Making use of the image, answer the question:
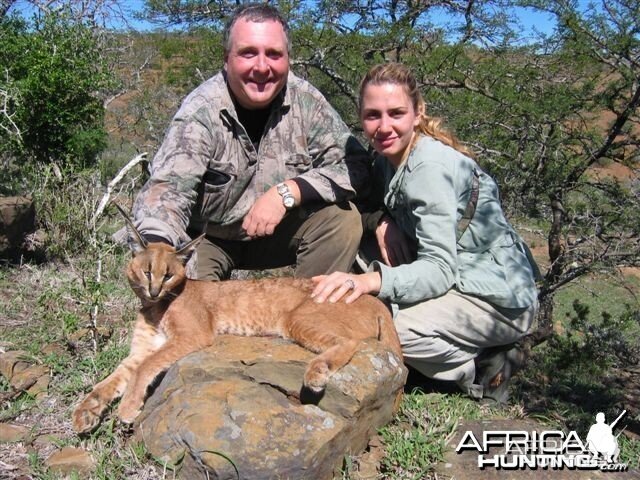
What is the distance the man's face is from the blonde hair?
652mm

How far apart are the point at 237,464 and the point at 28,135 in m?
5.85

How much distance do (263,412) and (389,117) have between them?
6.70ft

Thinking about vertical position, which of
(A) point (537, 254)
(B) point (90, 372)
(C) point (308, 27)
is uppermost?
(C) point (308, 27)

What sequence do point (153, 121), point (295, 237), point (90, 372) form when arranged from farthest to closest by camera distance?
point (153, 121), point (295, 237), point (90, 372)

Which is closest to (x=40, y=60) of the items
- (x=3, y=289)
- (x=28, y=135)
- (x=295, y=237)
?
(x=28, y=135)

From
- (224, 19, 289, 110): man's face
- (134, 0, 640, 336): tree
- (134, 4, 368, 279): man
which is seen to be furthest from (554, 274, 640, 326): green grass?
(224, 19, 289, 110): man's face

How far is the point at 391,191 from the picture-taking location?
4258 millimetres

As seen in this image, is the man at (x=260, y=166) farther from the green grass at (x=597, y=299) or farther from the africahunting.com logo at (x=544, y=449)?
the green grass at (x=597, y=299)

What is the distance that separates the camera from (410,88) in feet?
13.5

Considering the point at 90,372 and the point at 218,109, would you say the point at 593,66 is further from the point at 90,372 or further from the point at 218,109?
the point at 90,372

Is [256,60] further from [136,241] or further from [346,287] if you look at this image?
[346,287]

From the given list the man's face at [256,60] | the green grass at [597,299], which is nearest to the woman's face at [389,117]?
the man's face at [256,60]

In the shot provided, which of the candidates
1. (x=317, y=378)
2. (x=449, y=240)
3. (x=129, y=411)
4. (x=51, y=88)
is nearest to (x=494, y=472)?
(x=317, y=378)

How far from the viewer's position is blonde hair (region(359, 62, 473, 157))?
408cm
